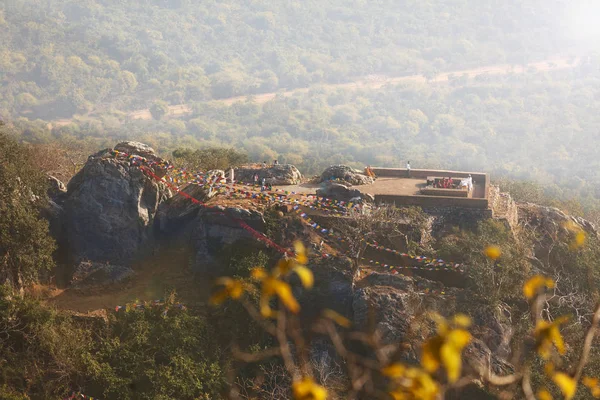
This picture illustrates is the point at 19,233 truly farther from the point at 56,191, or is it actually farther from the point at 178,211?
the point at 178,211

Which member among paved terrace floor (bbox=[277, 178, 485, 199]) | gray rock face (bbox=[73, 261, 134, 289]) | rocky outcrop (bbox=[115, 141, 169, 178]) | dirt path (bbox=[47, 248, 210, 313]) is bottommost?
dirt path (bbox=[47, 248, 210, 313])

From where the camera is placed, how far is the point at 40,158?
A: 40625 mm

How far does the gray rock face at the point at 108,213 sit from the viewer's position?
30719 mm

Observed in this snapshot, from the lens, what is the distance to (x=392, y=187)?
35.5m

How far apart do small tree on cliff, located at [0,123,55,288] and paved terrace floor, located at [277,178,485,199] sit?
38.4 ft

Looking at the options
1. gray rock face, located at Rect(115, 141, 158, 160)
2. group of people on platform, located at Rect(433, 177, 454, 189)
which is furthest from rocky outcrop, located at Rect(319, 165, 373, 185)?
gray rock face, located at Rect(115, 141, 158, 160)

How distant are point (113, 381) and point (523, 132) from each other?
141m

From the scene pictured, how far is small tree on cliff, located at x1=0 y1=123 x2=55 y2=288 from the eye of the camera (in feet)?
90.7

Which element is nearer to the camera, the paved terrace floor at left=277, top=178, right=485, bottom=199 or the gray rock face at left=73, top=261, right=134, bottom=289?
the gray rock face at left=73, top=261, right=134, bottom=289

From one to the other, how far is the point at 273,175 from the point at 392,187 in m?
6.14

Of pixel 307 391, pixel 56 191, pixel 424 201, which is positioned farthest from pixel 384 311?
pixel 307 391

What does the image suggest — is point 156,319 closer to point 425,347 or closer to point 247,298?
point 247,298

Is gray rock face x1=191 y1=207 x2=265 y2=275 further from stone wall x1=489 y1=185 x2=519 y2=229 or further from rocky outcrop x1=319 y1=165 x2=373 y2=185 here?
stone wall x1=489 y1=185 x2=519 y2=229

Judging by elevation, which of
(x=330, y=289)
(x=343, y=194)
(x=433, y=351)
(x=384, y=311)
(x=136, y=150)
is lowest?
(x=384, y=311)
